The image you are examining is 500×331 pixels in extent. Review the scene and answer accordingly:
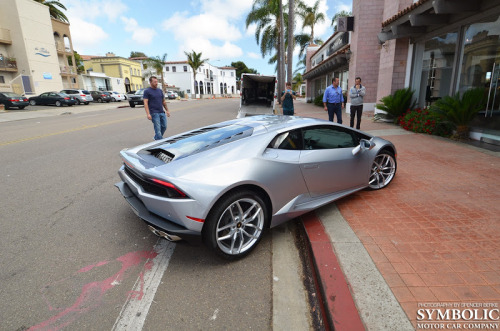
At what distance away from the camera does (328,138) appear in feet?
12.2

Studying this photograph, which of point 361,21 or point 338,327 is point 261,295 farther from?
point 361,21

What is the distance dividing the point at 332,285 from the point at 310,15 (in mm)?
35822

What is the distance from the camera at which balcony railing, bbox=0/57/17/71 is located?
1150 inches

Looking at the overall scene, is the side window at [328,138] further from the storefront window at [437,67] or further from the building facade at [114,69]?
the building facade at [114,69]

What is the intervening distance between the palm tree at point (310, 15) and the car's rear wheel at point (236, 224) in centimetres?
3100

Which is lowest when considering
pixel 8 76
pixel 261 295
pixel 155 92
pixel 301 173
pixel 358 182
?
pixel 261 295

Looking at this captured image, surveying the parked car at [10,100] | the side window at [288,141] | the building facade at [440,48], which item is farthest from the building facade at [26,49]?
the side window at [288,141]

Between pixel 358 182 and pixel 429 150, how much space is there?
4.03 m

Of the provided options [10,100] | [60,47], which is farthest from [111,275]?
[60,47]

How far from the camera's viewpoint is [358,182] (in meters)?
3.99

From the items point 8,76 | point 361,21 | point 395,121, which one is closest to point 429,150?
point 395,121

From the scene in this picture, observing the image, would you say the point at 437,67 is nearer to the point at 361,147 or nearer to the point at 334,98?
the point at 334,98

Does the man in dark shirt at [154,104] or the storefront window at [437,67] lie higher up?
the storefront window at [437,67]

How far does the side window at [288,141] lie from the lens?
3.16 meters
